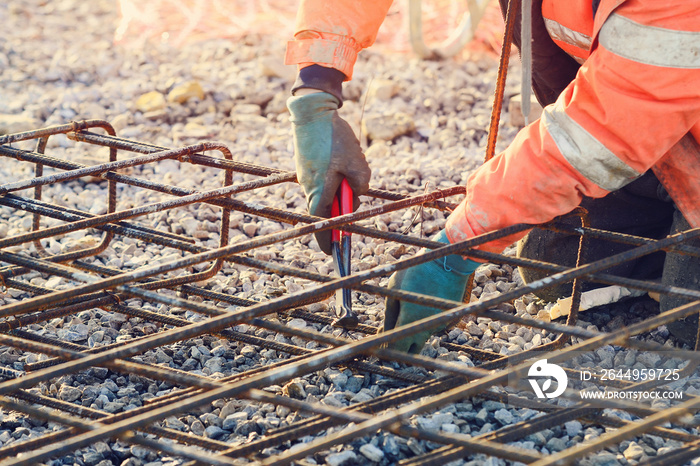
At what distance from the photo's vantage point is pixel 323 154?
6.98 ft

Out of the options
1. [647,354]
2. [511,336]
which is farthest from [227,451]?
[647,354]

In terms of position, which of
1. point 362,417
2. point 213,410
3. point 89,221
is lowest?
point 213,410

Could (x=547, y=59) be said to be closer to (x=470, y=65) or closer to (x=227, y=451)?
(x=227, y=451)

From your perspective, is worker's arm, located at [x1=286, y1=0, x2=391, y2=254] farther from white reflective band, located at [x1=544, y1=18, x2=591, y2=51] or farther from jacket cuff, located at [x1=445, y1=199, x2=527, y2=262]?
white reflective band, located at [x1=544, y1=18, x2=591, y2=51]

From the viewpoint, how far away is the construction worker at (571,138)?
1595 millimetres

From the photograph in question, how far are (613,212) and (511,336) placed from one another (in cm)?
68

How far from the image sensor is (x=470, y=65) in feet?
16.6

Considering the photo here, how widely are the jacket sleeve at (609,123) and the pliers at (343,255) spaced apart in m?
0.42

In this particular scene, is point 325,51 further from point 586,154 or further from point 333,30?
point 586,154

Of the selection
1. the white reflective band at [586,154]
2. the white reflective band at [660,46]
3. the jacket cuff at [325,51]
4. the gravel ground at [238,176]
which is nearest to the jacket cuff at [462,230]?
the white reflective band at [586,154]

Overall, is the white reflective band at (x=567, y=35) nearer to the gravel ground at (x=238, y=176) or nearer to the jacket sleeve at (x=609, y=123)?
the jacket sleeve at (x=609, y=123)

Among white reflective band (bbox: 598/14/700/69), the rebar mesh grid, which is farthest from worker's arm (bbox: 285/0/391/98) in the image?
white reflective band (bbox: 598/14/700/69)

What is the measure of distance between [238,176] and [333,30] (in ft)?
5.37

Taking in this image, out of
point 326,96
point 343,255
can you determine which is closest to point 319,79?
point 326,96
